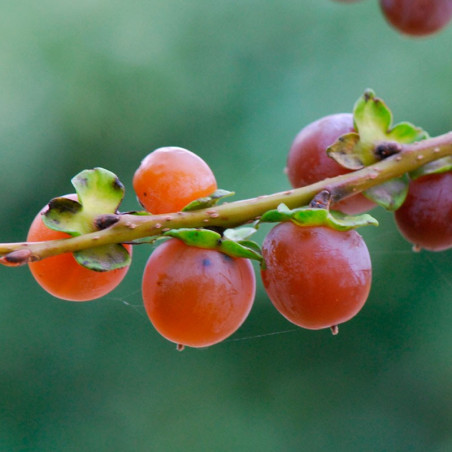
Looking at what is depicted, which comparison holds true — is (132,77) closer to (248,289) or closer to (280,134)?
(280,134)

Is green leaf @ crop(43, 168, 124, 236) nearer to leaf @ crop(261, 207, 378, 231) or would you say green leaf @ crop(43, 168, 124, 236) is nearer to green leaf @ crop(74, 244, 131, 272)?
green leaf @ crop(74, 244, 131, 272)

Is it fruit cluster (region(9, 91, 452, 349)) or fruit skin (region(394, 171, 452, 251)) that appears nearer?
fruit cluster (region(9, 91, 452, 349))

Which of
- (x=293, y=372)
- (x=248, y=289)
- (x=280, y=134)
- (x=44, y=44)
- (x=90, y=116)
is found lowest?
(x=248, y=289)

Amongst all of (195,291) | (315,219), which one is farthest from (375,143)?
(195,291)

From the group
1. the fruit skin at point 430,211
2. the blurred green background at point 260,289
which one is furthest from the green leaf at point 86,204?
the blurred green background at point 260,289

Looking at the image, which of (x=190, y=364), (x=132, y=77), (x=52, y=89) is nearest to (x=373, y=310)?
(x=190, y=364)

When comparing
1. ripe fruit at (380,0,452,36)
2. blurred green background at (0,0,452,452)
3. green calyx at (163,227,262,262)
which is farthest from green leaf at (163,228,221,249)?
blurred green background at (0,0,452,452)

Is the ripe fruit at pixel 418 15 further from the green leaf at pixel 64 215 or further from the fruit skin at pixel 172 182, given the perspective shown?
the green leaf at pixel 64 215
